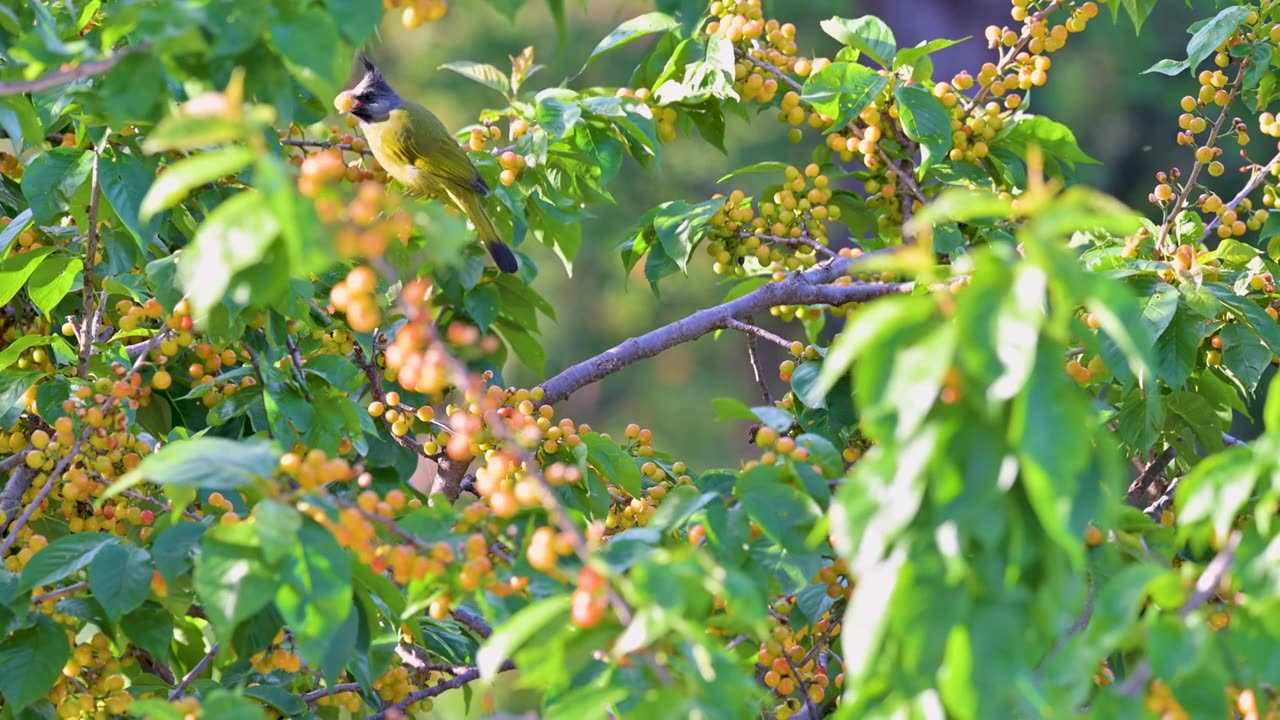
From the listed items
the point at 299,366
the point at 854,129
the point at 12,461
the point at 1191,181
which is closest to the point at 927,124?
the point at 854,129

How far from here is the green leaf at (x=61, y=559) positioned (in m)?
1.62

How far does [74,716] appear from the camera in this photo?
1896 millimetres

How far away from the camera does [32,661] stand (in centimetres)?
172

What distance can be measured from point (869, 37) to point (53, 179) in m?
1.53

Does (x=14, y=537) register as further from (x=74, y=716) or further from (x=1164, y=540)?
(x=1164, y=540)

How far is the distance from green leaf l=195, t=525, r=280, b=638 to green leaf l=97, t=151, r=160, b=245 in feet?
2.98

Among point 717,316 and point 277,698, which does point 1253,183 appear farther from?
point 277,698

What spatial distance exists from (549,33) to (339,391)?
34.2ft

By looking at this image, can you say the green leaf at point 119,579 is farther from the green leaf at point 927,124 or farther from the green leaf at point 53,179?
the green leaf at point 927,124

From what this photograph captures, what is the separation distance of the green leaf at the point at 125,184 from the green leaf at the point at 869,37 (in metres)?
1.32

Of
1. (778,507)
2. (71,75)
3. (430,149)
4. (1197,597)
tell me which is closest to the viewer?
(1197,597)

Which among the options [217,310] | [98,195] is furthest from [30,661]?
[98,195]

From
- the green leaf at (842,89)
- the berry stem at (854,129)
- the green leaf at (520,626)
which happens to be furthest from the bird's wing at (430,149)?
the green leaf at (520,626)

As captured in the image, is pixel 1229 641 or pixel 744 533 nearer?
pixel 1229 641
